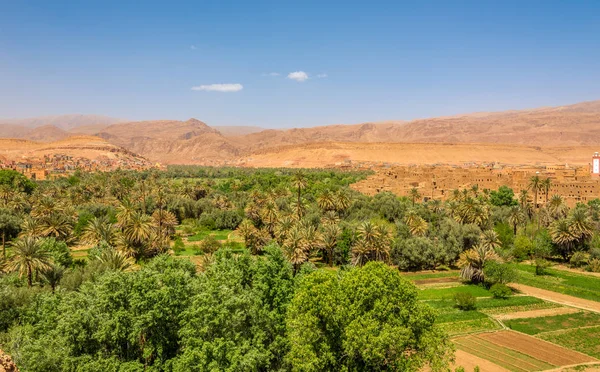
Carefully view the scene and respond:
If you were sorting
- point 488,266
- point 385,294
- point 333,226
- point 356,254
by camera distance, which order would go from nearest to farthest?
point 385,294, point 488,266, point 356,254, point 333,226

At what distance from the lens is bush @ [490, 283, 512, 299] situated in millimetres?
39125

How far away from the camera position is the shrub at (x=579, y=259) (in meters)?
50.7

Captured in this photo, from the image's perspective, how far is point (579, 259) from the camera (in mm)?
50750

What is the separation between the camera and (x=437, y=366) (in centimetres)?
1855

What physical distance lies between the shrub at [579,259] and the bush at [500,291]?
16.7 meters

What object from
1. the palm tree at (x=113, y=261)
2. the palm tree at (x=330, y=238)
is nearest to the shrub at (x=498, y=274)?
the palm tree at (x=330, y=238)

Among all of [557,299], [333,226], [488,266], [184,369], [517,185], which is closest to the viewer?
[184,369]

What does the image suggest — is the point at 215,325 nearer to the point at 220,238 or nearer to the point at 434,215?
the point at 220,238

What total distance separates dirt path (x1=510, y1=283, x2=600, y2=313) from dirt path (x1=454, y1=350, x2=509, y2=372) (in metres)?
16.2

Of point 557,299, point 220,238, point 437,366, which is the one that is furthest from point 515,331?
point 220,238

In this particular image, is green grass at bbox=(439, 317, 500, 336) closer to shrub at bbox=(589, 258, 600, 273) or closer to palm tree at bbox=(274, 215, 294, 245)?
palm tree at bbox=(274, 215, 294, 245)

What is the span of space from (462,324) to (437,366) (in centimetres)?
1575

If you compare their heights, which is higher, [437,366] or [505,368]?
[437,366]

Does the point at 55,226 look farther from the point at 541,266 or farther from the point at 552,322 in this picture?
the point at 541,266
